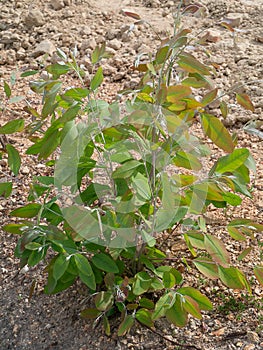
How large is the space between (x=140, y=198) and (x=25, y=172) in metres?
1.10

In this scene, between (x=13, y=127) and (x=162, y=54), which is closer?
(x=162, y=54)

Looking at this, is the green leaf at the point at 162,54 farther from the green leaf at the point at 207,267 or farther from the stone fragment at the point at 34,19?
the stone fragment at the point at 34,19

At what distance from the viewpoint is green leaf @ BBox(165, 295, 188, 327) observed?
2039 mm

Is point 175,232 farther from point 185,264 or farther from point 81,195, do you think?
point 81,195

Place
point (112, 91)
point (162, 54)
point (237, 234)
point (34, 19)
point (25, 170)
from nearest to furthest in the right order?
point (162, 54) < point (237, 234) < point (25, 170) < point (112, 91) < point (34, 19)

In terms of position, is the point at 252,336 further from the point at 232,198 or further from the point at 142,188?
the point at 142,188

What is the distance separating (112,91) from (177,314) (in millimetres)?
1851

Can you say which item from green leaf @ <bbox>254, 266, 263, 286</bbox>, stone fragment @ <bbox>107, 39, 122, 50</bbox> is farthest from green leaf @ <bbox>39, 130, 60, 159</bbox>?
stone fragment @ <bbox>107, 39, 122, 50</bbox>

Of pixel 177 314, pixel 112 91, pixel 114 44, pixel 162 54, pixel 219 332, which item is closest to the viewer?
pixel 162 54

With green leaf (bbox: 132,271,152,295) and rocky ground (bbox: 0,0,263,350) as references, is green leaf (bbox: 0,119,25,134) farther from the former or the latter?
green leaf (bbox: 132,271,152,295)

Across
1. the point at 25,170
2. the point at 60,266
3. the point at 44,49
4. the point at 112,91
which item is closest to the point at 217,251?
the point at 60,266

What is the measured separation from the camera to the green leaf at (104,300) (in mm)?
2096

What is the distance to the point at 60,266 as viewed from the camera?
1.94 metres

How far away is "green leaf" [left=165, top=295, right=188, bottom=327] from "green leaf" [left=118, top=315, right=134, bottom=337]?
0.13 metres
